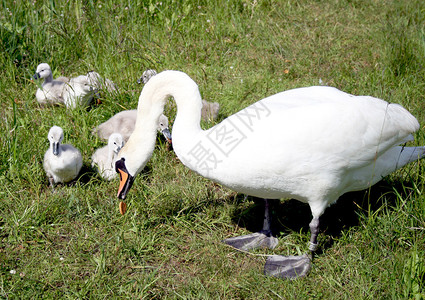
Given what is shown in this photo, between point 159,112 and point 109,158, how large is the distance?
1297mm

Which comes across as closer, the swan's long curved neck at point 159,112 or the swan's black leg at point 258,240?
the swan's long curved neck at point 159,112

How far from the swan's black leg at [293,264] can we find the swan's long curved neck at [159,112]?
120cm

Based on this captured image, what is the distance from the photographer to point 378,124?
12.5ft

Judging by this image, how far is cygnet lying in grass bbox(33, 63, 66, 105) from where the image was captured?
19.6 ft

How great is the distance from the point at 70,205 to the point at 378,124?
2.68 meters

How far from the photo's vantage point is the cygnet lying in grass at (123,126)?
17.9ft

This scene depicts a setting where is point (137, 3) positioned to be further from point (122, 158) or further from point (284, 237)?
point (284, 237)

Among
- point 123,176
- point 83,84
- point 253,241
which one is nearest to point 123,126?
point 83,84

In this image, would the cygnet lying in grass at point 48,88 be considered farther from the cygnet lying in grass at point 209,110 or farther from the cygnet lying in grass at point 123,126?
the cygnet lying in grass at point 209,110

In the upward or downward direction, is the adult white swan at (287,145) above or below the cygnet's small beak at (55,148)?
above

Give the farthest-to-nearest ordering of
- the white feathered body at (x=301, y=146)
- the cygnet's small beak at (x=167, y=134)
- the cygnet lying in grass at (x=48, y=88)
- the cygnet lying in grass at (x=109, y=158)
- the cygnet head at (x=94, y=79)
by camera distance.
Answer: the cygnet lying in grass at (x=48, y=88), the cygnet head at (x=94, y=79), the cygnet's small beak at (x=167, y=134), the cygnet lying in grass at (x=109, y=158), the white feathered body at (x=301, y=146)

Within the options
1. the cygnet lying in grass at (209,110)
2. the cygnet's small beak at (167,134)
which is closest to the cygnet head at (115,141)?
the cygnet's small beak at (167,134)

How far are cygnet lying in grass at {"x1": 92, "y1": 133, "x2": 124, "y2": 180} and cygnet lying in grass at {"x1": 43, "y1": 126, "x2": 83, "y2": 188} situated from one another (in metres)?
0.21

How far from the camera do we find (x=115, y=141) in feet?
16.6
